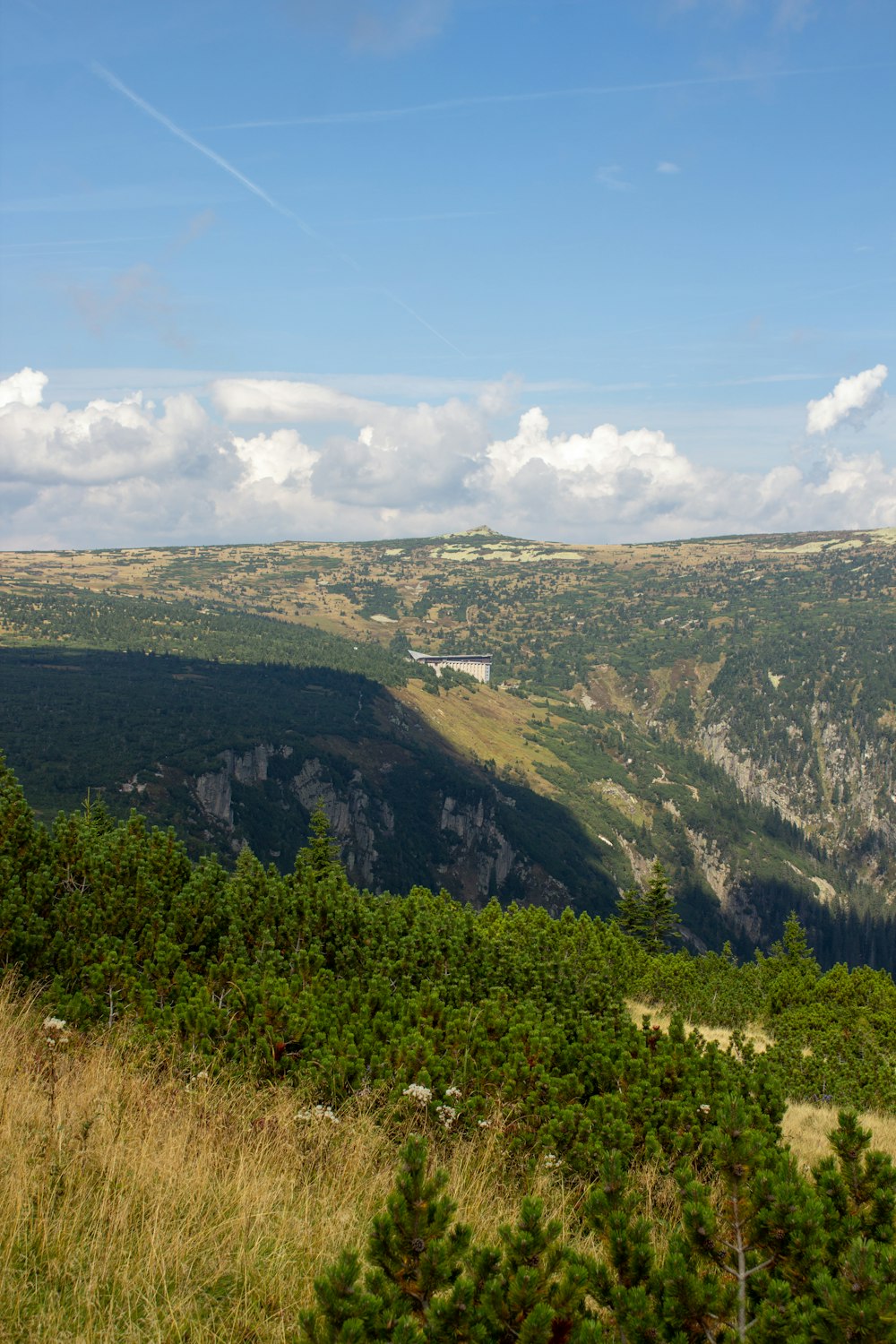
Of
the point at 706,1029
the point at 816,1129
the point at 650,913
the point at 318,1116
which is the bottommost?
the point at 650,913

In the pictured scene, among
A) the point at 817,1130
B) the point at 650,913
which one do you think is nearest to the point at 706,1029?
the point at 817,1130

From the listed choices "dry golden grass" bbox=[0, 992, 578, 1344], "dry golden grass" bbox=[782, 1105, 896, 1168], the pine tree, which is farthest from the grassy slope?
the pine tree

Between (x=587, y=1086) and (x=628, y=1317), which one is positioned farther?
(x=587, y=1086)

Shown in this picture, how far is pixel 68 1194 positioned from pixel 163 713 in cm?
19781

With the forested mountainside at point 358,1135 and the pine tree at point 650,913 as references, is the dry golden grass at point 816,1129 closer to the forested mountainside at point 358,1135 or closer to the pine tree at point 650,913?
the forested mountainside at point 358,1135

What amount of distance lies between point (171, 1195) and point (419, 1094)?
319 centimetres

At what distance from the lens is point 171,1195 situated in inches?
231

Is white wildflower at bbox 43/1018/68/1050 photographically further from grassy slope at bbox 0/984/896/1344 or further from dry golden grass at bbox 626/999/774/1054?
dry golden grass at bbox 626/999/774/1054

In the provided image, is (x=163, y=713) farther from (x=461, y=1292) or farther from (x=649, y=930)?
(x=461, y=1292)

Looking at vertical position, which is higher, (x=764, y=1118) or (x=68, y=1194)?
(x=68, y=1194)

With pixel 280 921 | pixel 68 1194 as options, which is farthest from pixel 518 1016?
pixel 68 1194

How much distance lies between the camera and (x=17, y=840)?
40.8 ft

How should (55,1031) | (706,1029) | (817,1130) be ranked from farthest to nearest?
(706,1029)
(817,1130)
(55,1031)

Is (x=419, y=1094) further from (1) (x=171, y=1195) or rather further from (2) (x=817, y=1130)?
(2) (x=817, y=1130)
